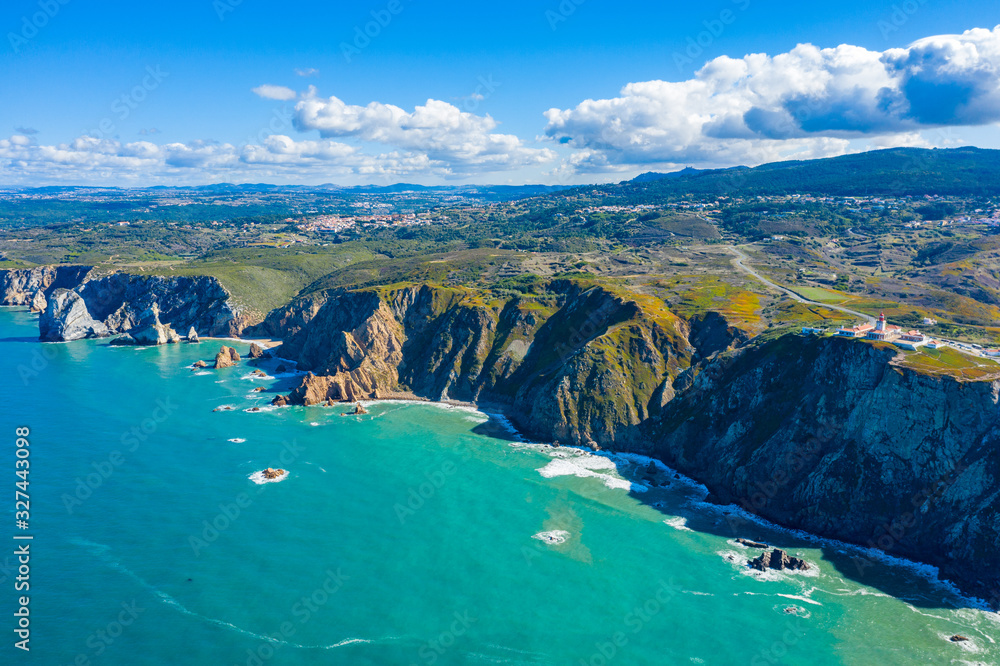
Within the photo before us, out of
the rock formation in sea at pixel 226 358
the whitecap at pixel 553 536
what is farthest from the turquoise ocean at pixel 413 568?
the rock formation in sea at pixel 226 358

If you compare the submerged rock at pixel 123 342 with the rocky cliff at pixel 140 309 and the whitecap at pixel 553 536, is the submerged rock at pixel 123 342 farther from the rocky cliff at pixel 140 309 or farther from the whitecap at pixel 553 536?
the whitecap at pixel 553 536

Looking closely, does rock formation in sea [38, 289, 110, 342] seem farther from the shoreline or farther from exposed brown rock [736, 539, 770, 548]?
exposed brown rock [736, 539, 770, 548]

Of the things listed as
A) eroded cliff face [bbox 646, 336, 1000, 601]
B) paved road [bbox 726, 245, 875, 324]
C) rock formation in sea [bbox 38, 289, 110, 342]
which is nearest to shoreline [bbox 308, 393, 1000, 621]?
eroded cliff face [bbox 646, 336, 1000, 601]

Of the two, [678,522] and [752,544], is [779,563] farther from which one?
[678,522]

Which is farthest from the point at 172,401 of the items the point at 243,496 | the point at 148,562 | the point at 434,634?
the point at 434,634

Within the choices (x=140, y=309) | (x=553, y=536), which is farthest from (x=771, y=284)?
(x=140, y=309)
